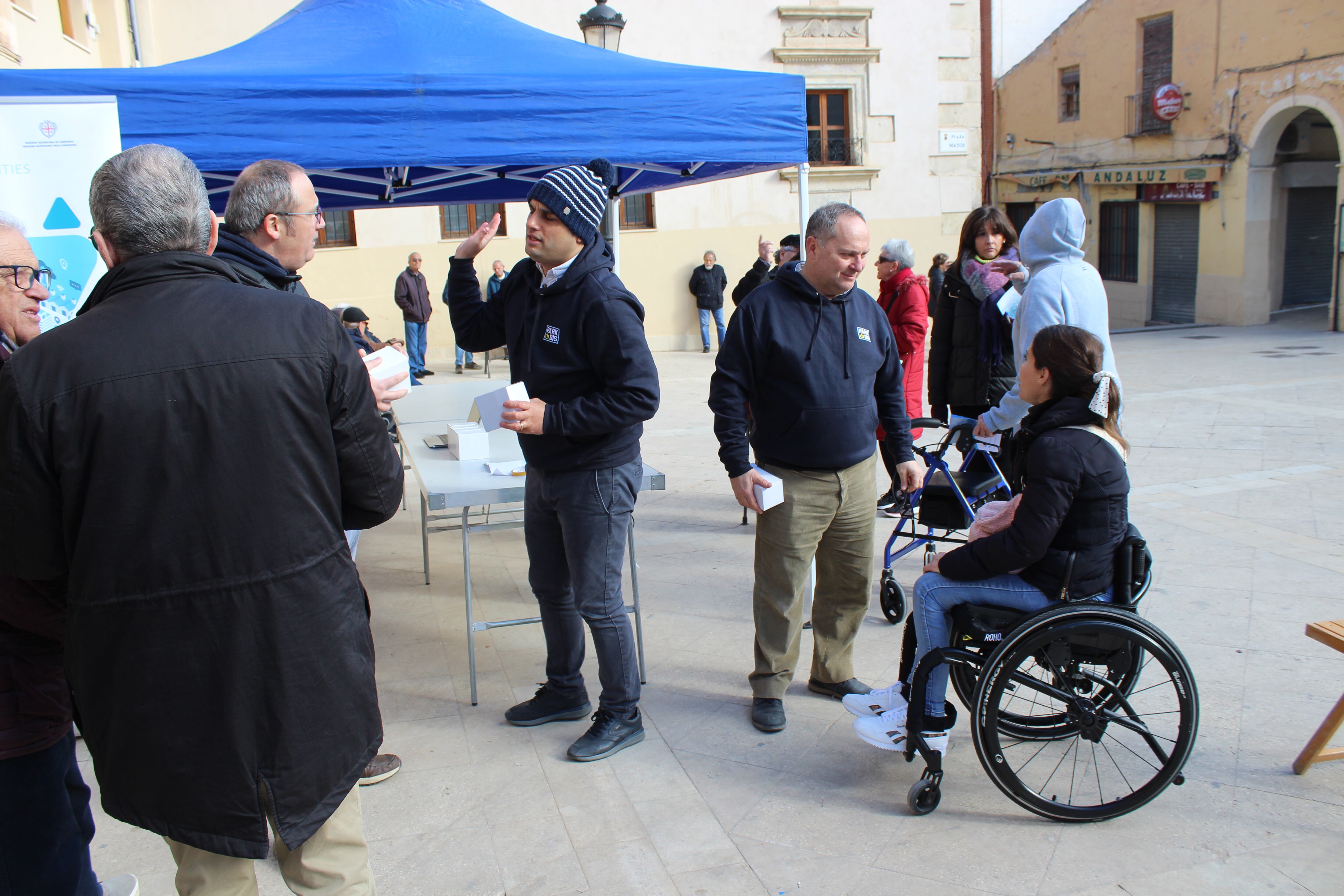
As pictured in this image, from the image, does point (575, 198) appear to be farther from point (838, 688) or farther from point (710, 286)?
point (710, 286)

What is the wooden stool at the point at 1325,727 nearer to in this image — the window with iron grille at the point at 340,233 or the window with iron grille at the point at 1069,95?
the window with iron grille at the point at 340,233

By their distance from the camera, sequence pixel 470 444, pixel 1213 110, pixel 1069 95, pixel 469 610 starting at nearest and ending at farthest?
pixel 469 610 < pixel 470 444 < pixel 1213 110 < pixel 1069 95

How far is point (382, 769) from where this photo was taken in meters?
3.01

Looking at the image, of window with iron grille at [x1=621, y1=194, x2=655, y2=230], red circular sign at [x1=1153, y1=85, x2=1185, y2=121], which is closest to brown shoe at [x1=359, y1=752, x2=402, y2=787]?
window with iron grille at [x1=621, y1=194, x2=655, y2=230]

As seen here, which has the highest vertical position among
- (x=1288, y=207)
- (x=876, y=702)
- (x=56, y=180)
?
(x=1288, y=207)

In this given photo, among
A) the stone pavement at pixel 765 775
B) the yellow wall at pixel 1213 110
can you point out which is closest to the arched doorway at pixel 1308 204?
the yellow wall at pixel 1213 110

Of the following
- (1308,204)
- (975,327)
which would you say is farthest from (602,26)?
(1308,204)

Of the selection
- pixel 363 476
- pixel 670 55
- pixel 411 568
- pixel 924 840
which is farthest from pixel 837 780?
pixel 670 55

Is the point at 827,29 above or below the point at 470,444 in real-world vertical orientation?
above

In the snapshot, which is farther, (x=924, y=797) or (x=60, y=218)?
(x=60, y=218)

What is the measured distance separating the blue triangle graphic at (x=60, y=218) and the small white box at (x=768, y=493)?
Answer: 2.42 meters

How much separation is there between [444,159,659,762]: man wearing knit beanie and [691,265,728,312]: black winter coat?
1213cm

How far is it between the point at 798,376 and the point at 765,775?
124 cm

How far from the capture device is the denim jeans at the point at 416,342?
44.2ft
